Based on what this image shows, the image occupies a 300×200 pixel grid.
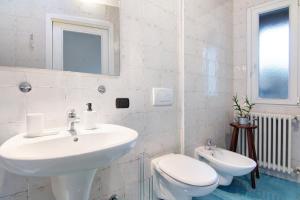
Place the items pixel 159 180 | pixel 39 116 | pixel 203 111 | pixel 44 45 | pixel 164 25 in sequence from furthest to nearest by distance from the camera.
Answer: pixel 203 111, pixel 164 25, pixel 159 180, pixel 44 45, pixel 39 116

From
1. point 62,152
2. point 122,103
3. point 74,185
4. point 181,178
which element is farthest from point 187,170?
point 62,152

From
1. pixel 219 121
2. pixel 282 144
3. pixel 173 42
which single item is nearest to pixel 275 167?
pixel 282 144

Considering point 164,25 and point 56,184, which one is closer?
point 56,184

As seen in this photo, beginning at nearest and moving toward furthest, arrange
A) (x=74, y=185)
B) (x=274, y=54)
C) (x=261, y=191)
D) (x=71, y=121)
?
(x=74, y=185), (x=71, y=121), (x=261, y=191), (x=274, y=54)

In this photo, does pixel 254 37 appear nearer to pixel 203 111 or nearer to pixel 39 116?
pixel 203 111

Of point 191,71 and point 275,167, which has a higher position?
point 191,71

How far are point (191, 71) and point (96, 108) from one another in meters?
0.99

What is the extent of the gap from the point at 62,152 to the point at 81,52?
0.66m

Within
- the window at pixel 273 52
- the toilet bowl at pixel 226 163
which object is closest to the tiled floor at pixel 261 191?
the toilet bowl at pixel 226 163

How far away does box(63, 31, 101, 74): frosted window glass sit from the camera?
3.51ft

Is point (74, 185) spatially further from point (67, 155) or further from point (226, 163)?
point (226, 163)

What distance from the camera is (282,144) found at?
1.96 meters

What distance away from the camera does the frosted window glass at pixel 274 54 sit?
80.1 inches

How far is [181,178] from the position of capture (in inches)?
44.7
